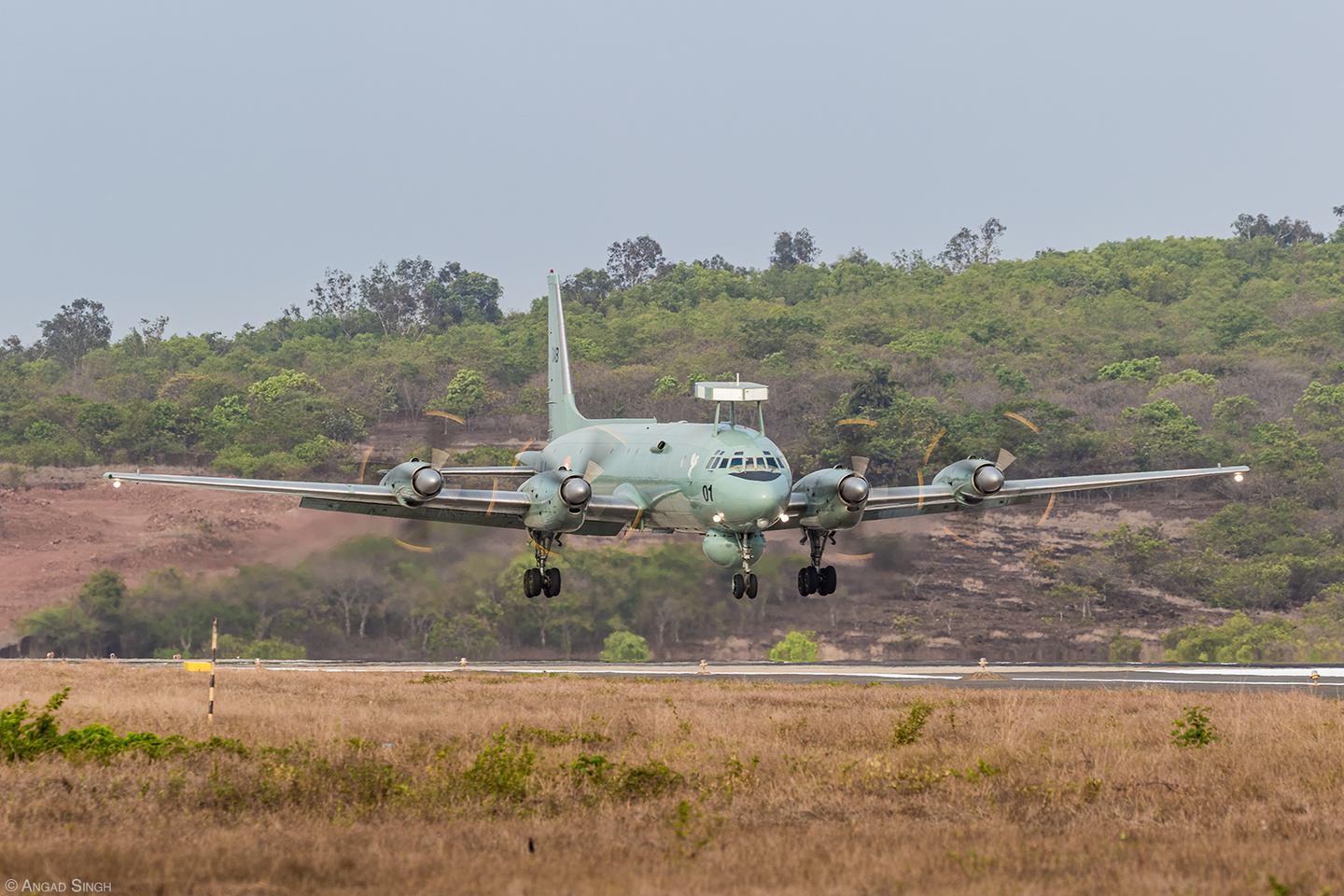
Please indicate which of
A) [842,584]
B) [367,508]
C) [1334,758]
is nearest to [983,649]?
[842,584]

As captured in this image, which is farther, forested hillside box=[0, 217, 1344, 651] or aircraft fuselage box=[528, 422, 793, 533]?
forested hillside box=[0, 217, 1344, 651]

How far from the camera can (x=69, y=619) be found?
87.5 m

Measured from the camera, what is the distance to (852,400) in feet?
410

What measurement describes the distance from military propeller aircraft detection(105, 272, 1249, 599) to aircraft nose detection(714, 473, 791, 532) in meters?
0.04

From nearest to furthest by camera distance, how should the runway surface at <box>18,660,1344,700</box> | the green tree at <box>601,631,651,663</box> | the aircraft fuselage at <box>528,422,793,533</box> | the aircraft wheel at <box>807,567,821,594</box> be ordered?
the aircraft fuselage at <box>528,422,793,533</box>, the aircraft wheel at <box>807,567,821,594</box>, the runway surface at <box>18,660,1344,700</box>, the green tree at <box>601,631,651,663</box>

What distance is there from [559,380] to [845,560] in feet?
116

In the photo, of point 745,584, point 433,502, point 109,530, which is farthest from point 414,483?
point 109,530

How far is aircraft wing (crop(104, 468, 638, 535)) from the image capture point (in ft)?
125

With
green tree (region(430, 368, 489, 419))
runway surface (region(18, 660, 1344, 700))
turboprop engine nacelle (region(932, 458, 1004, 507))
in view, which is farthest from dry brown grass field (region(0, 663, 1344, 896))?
green tree (region(430, 368, 489, 419))

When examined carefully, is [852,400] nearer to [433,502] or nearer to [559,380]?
[559,380]

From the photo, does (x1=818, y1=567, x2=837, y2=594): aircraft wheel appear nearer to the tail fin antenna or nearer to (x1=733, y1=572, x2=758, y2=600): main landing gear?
(x1=733, y1=572, x2=758, y2=600): main landing gear

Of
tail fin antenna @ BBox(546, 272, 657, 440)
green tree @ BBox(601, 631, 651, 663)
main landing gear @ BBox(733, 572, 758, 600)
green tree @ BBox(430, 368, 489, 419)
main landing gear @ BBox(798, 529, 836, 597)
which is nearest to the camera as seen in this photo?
main landing gear @ BBox(733, 572, 758, 600)

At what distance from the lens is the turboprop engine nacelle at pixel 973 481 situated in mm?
39531

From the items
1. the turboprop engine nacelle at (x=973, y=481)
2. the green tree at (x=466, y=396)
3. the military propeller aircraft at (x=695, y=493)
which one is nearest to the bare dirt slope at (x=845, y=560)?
the green tree at (x=466, y=396)
